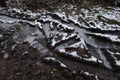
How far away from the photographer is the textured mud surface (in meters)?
5.89

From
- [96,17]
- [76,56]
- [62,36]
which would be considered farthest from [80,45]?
[96,17]

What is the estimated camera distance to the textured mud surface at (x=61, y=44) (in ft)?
19.3

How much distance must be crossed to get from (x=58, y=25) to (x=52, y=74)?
3210 mm

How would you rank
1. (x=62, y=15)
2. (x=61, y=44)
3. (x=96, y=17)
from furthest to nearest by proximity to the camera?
(x=62, y=15)
(x=96, y=17)
(x=61, y=44)

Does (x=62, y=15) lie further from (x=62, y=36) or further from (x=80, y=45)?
(x=80, y=45)

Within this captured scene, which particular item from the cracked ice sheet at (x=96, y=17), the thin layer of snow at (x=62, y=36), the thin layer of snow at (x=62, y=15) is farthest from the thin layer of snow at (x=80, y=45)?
the thin layer of snow at (x=62, y=15)

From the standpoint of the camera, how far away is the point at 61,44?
7.30 metres

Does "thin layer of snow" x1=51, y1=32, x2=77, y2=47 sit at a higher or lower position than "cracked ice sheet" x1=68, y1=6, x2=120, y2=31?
lower

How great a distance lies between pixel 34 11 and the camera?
410 inches

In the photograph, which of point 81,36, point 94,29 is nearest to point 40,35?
point 81,36

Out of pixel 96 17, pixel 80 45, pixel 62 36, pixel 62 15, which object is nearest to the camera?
pixel 80 45

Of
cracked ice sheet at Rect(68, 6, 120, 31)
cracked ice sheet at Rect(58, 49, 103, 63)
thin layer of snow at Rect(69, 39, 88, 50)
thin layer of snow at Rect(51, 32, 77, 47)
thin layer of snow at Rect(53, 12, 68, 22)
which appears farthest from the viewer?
thin layer of snow at Rect(53, 12, 68, 22)

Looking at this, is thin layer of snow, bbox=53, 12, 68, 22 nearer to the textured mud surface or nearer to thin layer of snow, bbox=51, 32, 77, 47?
the textured mud surface

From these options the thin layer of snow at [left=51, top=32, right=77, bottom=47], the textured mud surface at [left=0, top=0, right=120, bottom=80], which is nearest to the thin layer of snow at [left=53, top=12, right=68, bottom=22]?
the textured mud surface at [left=0, top=0, right=120, bottom=80]
